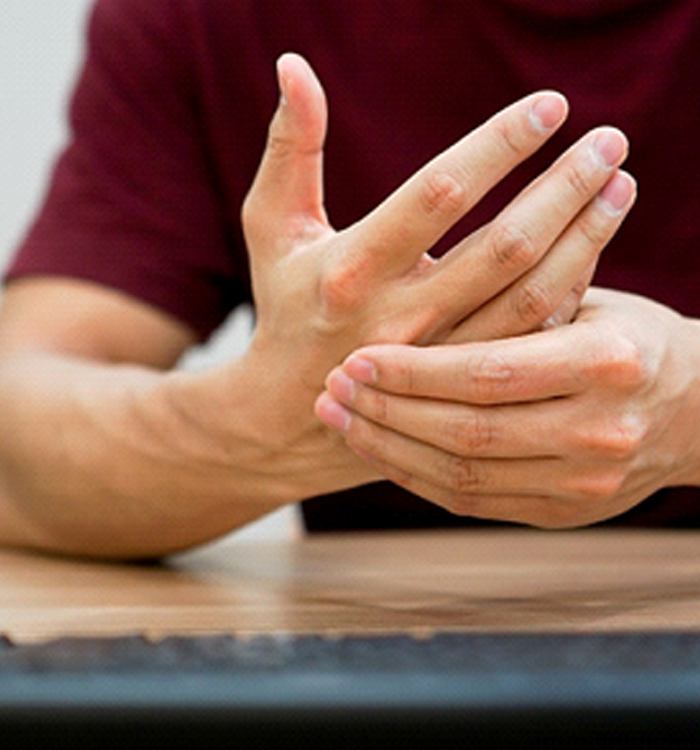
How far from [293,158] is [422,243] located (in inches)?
3.4

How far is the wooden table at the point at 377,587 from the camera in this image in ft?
2.15

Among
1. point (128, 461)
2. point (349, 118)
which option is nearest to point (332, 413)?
point (128, 461)

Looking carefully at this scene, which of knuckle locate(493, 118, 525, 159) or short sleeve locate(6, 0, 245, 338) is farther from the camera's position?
short sleeve locate(6, 0, 245, 338)

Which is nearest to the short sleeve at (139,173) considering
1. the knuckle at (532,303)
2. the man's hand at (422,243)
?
the man's hand at (422,243)

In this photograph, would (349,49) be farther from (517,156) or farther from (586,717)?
(586,717)

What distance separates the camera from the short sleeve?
120 cm

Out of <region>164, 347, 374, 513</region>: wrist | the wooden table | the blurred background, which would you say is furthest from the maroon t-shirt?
the blurred background

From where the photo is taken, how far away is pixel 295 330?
0.76 metres

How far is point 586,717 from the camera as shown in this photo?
345mm

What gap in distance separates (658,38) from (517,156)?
496 millimetres

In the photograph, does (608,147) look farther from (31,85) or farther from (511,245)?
(31,85)

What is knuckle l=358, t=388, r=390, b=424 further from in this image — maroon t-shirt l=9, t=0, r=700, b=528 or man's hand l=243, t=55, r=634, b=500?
maroon t-shirt l=9, t=0, r=700, b=528

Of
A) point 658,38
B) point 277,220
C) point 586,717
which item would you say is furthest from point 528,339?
point 658,38

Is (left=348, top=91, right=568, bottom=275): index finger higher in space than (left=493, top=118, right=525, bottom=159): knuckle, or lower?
lower
